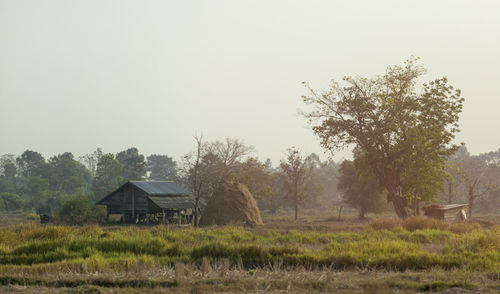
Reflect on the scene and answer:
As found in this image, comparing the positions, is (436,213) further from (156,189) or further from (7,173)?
(7,173)

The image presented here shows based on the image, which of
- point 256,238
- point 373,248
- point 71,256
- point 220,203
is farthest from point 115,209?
point 373,248

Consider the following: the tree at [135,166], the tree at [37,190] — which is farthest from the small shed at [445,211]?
the tree at [135,166]

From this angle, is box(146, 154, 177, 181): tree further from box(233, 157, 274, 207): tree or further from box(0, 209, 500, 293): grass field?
box(0, 209, 500, 293): grass field

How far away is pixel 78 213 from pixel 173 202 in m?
9.47

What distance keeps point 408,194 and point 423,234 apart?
14.1 meters

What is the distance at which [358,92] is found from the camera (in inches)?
1431

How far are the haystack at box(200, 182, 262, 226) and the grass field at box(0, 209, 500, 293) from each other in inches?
479

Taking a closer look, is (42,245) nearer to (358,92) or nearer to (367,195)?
(358,92)

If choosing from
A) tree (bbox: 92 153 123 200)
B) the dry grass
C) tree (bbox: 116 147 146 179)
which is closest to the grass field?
the dry grass

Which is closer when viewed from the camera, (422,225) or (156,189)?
(422,225)

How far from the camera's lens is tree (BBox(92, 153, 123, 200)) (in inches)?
3388

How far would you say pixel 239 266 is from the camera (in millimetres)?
14102

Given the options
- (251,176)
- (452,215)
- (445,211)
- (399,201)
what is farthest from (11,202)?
(445,211)

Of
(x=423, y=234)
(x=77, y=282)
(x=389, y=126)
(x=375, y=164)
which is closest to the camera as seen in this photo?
(x=77, y=282)
